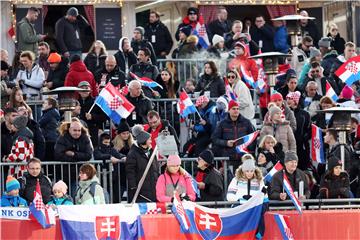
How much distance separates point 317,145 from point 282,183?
13.0 ft

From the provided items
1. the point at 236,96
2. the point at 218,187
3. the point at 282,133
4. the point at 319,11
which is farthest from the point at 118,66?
the point at 319,11

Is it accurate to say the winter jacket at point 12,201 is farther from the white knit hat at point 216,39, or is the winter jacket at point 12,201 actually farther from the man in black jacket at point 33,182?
the white knit hat at point 216,39

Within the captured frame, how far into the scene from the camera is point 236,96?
30953 mm

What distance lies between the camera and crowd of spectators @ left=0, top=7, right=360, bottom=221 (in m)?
25.6

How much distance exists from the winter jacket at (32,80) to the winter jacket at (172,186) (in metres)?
7.08

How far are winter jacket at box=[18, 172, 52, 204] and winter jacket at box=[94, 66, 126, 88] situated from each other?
6.45 metres

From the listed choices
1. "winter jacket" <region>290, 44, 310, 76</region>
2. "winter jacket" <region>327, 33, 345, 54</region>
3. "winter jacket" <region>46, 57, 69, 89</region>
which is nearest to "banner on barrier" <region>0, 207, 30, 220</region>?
"winter jacket" <region>46, 57, 69, 89</region>

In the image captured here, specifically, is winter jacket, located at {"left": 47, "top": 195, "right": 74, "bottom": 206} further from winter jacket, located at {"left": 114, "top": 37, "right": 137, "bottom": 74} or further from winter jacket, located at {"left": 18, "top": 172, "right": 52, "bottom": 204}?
winter jacket, located at {"left": 114, "top": 37, "right": 137, "bottom": 74}

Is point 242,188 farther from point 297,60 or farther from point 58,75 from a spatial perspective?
point 297,60

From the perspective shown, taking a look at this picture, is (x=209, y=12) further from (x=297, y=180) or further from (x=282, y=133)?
(x=297, y=180)

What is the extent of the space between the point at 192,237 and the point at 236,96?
668cm

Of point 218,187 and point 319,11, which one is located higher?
point 319,11

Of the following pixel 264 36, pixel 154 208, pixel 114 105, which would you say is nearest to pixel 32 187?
pixel 154 208

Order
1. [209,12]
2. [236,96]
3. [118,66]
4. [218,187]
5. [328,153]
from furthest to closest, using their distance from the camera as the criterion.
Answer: [209,12] → [118,66] → [236,96] → [328,153] → [218,187]
